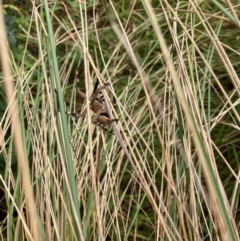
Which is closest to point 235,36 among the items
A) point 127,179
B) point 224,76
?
point 224,76

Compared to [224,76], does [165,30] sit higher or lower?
higher

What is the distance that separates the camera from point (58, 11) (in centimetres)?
148

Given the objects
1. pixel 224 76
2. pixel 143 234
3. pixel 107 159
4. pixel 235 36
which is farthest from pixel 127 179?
pixel 235 36

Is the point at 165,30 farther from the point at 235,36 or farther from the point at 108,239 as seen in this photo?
the point at 108,239

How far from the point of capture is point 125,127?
1.05m

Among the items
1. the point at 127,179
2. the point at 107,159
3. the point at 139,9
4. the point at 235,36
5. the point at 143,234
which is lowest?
the point at 143,234

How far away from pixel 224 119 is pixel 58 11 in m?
0.59

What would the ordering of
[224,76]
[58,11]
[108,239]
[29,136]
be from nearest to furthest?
1. [29,136]
2. [108,239]
3. [224,76]
4. [58,11]

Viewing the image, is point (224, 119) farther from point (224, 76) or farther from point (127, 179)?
point (127, 179)

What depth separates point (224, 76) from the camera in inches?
50.3

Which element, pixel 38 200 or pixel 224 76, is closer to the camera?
pixel 38 200

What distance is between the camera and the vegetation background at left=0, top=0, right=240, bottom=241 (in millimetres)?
803

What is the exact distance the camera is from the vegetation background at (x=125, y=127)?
0.80 m

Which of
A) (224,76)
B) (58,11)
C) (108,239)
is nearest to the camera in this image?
(108,239)
